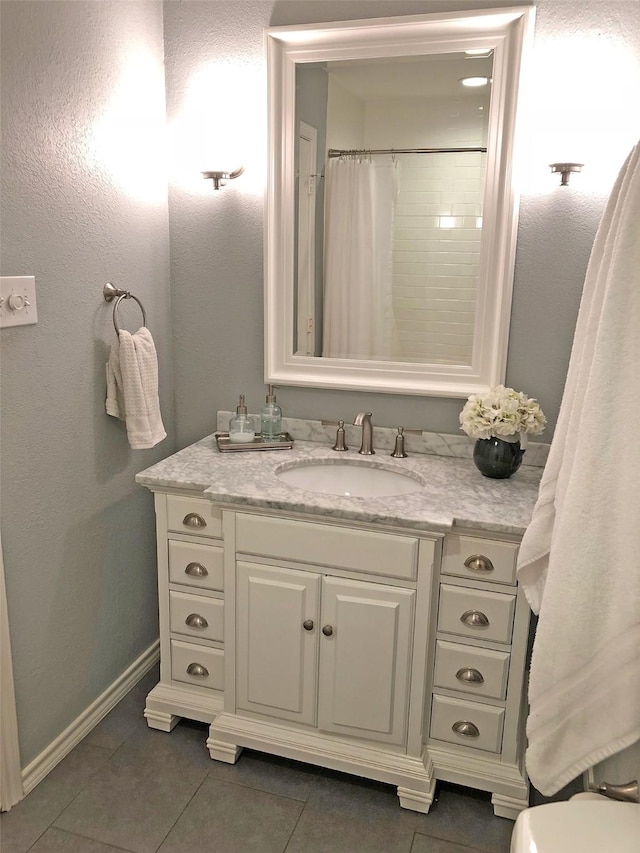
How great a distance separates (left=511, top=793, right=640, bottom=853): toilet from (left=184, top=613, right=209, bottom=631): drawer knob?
3.39 feet

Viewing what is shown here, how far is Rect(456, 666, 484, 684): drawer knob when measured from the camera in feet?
5.68

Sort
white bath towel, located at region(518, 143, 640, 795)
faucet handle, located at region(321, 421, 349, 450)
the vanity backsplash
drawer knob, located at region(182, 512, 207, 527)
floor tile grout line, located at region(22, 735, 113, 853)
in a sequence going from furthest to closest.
→ 1. faucet handle, located at region(321, 421, 349, 450)
2. the vanity backsplash
3. drawer knob, located at region(182, 512, 207, 527)
4. floor tile grout line, located at region(22, 735, 113, 853)
5. white bath towel, located at region(518, 143, 640, 795)

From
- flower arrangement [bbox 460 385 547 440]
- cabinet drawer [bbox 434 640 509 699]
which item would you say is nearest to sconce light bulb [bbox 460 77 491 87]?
flower arrangement [bbox 460 385 547 440]

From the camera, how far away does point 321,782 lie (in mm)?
1869

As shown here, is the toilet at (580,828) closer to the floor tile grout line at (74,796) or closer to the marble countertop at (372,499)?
the marble countertop at (372,499)

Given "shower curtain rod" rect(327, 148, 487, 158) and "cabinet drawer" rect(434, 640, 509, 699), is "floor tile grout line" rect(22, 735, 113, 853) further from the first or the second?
"shower curtain rod" rect(327, 148, 487, 158)

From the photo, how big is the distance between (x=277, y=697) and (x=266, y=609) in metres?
0.25

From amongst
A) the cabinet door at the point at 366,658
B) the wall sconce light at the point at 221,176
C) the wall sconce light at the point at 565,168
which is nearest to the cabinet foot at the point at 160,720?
the cabinet door at the point at 366,658

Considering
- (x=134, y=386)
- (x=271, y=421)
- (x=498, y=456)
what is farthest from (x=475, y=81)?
(x=134, y=386)

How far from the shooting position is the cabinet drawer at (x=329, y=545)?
1689mm

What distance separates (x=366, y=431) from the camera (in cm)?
210

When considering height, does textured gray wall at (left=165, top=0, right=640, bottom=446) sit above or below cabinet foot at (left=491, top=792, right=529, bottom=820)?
above

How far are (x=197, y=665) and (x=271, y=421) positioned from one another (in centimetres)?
74

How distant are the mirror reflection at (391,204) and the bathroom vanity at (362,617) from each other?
0.46m
